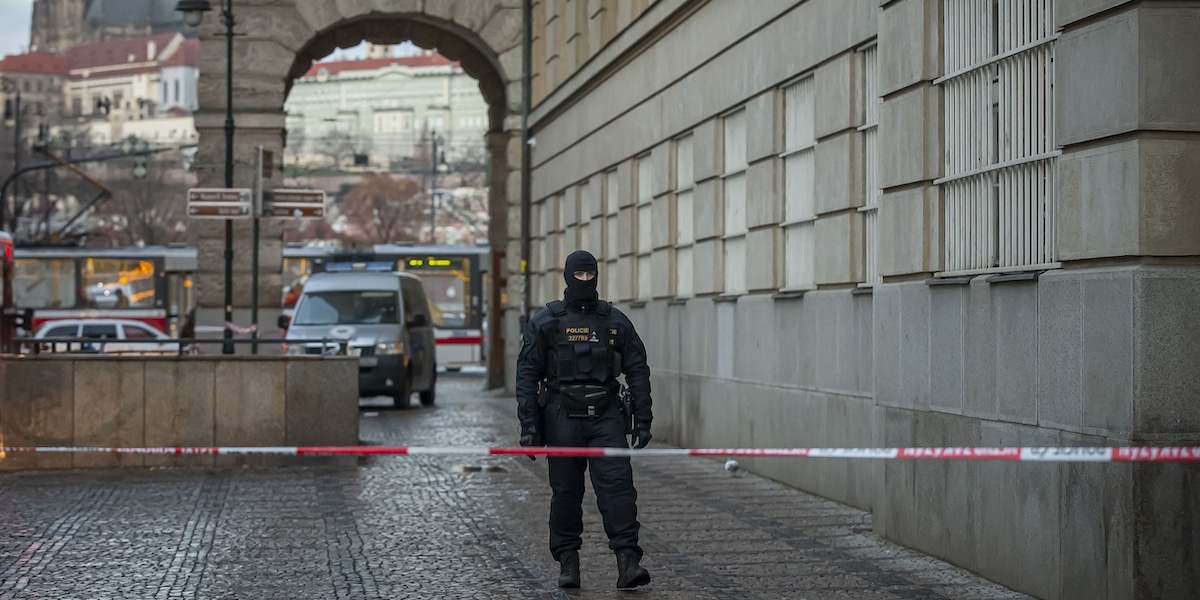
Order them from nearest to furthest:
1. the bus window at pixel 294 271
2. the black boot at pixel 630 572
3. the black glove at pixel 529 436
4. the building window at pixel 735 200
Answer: the black boot at pixel 630 572, the black glove at pixel 529 436, the building window at pixel 735 200, the bus window at pixel 294 271

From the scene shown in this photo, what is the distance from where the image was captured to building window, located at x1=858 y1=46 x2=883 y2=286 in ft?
43.4

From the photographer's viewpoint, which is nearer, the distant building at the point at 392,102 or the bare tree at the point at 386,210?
the bare tree at the point at 386,210

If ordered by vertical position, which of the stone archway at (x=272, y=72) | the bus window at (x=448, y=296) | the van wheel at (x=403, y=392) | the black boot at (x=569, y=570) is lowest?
the black boot at (x=569, y=570)

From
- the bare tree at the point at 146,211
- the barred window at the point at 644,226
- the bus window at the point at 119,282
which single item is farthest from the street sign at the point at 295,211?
the bare tree at the point at 146,211

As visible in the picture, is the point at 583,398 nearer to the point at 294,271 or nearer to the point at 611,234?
the point at 611,234

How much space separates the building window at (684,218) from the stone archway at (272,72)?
10681 mm

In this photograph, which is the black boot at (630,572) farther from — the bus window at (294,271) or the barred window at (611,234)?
the bus window at (294,271)

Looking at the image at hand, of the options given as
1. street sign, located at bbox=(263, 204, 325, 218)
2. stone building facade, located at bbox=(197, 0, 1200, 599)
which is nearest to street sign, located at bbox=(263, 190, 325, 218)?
street sign, located at bbox=(263, 204, 325, 218)

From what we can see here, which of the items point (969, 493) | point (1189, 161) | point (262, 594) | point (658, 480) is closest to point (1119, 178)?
point (1189, 161)

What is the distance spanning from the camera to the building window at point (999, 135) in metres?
9.25

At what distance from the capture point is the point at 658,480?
49.6ft

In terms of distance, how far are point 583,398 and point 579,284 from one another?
1.97 ft

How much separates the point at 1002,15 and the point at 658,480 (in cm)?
640

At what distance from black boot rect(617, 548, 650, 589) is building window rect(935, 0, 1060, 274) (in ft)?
8.43
